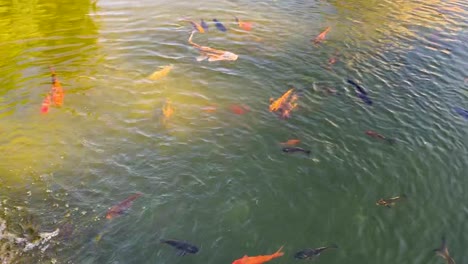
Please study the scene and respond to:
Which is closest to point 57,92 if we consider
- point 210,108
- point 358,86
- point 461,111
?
point 210,108

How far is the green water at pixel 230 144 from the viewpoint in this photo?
25.3 ft

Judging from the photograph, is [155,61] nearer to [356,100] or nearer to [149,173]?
[149,173]

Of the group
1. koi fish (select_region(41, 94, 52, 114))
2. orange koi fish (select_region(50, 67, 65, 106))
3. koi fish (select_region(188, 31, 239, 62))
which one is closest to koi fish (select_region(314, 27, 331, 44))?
koi fish (select_region(188, 31, 239, 62))

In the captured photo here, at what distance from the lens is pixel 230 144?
10039 millimetres

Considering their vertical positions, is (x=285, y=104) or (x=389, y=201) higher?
(x=285, y=104)

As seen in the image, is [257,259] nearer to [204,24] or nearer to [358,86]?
[358,86]

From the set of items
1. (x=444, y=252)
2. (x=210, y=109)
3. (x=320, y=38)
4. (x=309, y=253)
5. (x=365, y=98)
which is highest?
(x=320, y=38)

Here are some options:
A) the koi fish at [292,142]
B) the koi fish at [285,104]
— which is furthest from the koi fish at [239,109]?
the koi fish at [292,142]

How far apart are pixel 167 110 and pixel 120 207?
13.0 feet

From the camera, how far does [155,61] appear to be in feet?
45.4

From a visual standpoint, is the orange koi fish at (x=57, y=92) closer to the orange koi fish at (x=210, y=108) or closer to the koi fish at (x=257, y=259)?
the orange koi fish at (x=210, y=108)

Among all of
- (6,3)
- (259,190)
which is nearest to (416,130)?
(259,190)

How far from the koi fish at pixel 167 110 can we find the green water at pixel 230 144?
15cm

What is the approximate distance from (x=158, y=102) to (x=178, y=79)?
150cm
